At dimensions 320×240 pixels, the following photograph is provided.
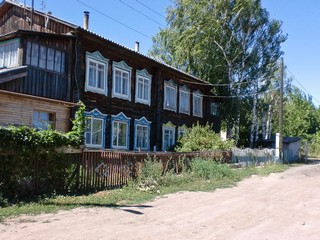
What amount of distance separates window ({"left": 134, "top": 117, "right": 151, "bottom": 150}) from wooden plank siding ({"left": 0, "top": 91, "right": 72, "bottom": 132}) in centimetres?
615

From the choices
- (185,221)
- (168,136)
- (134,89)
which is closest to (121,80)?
(134,89)

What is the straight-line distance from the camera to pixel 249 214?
868cm

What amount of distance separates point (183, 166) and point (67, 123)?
5.65 metres

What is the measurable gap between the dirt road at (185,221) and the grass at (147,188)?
0.52 metres

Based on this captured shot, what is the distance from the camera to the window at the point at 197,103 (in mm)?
29172

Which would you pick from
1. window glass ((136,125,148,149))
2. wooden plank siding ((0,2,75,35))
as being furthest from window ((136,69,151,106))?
wooden plank siding ((0,2,75,35))

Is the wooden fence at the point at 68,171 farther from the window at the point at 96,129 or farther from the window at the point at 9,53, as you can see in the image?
the window at the point at 9,53

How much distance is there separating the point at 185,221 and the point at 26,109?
9.58 m

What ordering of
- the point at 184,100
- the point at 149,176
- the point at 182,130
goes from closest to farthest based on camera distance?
the point at 149,176
the point at 182,130
the point at 184,100

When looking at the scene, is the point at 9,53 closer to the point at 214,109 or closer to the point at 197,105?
the point at 197,105

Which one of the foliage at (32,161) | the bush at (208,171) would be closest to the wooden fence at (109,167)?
the foliage at (32,161)

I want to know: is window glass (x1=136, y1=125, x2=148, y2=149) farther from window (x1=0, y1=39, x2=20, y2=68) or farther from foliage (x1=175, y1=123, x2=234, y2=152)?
window (x1=0, y1=39, x2=20, y2=68)

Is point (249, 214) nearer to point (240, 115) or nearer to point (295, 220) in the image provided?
point (295, 220)

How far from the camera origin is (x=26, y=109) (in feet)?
48.3
